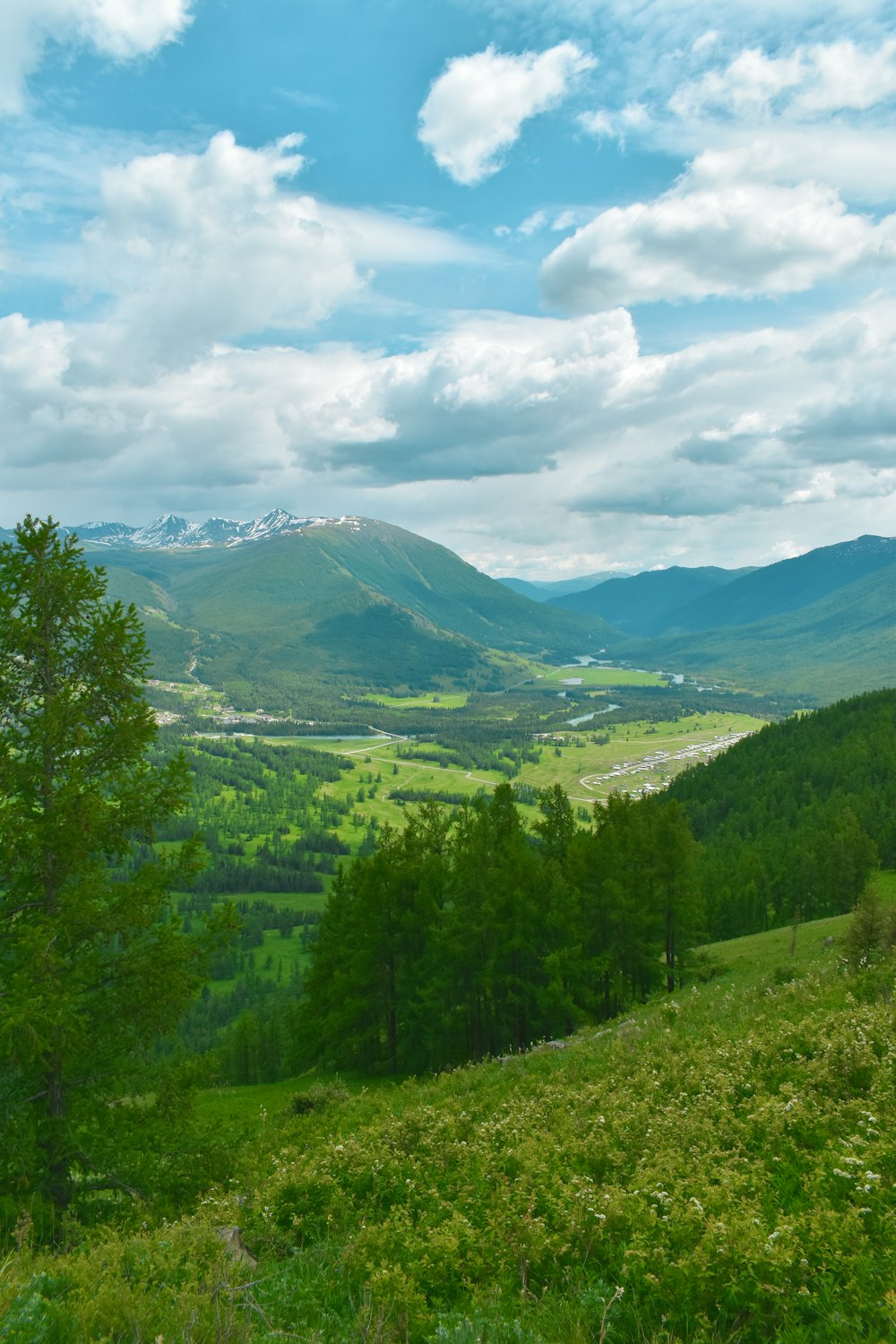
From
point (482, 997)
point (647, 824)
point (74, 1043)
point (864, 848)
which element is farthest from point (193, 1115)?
point (864, 848)

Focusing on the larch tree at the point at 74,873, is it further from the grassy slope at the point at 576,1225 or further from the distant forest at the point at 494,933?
the distant forest at the point at 494,933

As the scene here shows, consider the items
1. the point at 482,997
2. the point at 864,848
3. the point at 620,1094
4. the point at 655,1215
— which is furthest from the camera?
the point at 864,848

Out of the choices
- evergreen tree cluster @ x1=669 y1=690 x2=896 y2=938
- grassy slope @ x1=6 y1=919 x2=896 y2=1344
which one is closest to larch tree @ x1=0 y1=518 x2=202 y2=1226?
grassy slope @ x1=6 y1=919 x2=896 y2=1344

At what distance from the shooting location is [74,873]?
13.8 metres

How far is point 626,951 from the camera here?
131 feet

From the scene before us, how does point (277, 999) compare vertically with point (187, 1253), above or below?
below

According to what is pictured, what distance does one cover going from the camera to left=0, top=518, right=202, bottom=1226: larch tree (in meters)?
12.8

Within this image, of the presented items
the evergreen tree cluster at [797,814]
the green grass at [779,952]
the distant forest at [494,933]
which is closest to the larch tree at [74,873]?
the distant forest at [494,933]

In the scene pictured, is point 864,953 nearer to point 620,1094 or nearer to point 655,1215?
point 620,1094

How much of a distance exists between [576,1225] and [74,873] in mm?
10637

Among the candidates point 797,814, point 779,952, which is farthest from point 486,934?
point 797,814

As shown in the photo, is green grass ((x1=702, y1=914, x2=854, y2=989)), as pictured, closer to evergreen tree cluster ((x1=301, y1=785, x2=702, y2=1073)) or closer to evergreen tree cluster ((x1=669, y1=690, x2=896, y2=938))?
evergreen tree cluster ((x1=669, y1=690, x2=896, y2=938))

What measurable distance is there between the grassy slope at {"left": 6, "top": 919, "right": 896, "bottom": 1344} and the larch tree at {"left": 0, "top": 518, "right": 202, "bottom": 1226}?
291cm

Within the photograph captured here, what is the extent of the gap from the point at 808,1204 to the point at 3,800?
580 inches
